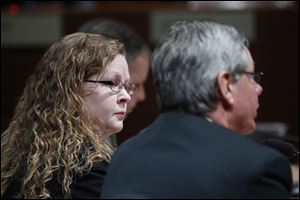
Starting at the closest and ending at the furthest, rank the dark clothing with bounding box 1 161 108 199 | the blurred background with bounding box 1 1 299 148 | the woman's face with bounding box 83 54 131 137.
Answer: the dark clothing with bounding box 1 161 108 199 → the woman's face with bounding box 83 54 131 137 → the blurred background with bounding box 1 1 299 148

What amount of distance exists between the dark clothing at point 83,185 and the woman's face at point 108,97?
25 cm

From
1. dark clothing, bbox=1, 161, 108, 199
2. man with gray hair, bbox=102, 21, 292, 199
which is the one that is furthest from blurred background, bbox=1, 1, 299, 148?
man with gray hair, bbox=102, 21, 292, 199

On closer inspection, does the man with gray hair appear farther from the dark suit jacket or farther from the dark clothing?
the dark clothing

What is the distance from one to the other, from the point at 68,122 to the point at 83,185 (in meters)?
0.21

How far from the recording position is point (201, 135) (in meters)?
1.57

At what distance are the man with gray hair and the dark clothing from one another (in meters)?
0.26

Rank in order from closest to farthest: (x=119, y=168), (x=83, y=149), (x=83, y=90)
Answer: (x=119, y=168) → (x=83, y=149) → (x=83, y=90)

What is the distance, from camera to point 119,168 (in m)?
1.62

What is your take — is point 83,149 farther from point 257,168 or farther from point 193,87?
point 257,168

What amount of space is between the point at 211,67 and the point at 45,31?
357cm

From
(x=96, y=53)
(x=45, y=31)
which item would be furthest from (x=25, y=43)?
(x=96, y=53)

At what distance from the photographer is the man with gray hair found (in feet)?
4.90

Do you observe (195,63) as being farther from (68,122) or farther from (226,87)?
(68,122)

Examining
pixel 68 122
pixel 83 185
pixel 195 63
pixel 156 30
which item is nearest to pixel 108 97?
pixel 68 122
